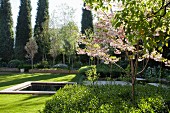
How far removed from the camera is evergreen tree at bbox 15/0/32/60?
87.2 feet

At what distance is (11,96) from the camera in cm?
882

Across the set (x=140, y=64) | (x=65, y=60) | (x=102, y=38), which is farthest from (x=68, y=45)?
(x=102, y=38)

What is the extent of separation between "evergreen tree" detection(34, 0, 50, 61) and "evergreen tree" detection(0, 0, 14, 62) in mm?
2781

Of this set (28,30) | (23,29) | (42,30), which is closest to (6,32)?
(23,29)

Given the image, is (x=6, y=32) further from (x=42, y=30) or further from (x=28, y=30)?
(x=42, y=30)

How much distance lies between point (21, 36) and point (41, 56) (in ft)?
9.68

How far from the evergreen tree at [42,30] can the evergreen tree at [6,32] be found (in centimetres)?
278

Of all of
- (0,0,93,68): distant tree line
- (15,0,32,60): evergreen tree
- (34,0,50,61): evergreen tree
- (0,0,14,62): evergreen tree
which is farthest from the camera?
(0,0,14,62): evergreen tree

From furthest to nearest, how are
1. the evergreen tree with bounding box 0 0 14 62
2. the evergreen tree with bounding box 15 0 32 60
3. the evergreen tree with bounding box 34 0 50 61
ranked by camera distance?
the evergreen tree with bounding box 0 0 14 62 < the evergreen tree with bounding box 15 0 32 60 < the evergreen tree with bounding box 34 0 50 61

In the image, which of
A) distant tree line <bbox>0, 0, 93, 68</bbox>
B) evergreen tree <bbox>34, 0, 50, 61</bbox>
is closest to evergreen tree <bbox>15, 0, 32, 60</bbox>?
distant tree line <bbox>0, 0, 93, 68</bbox>

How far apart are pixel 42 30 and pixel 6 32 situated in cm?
380

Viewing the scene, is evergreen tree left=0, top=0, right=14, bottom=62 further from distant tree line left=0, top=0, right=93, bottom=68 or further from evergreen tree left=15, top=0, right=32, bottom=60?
evergreen tree left=15, top=0, right=32, bottom=60

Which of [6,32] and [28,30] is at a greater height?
[28,30]

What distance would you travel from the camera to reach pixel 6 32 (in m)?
27.2
